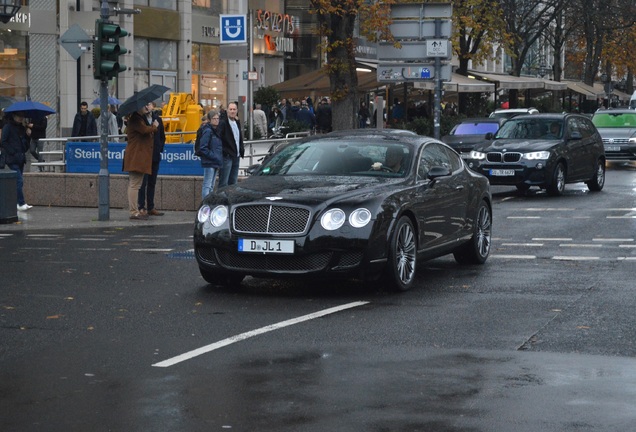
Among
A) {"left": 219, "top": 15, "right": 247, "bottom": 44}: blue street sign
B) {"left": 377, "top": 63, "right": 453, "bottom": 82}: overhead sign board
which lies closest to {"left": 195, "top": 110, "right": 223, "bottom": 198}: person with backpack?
{"left": 219, "top": 15, "right": 247, "bottom": 44}: blue street sign

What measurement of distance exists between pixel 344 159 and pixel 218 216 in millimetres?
1700

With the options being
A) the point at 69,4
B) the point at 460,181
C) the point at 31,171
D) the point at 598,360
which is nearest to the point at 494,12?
the point at 69,4

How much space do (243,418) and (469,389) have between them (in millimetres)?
1493

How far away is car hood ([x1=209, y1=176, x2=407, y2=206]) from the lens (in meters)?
11.7

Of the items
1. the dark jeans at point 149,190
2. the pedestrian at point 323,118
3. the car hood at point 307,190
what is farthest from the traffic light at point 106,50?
the pedestrian at point 323,118

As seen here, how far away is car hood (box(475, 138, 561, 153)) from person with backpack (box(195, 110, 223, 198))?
6.68 metres

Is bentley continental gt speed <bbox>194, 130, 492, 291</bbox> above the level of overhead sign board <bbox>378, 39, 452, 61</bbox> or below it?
below

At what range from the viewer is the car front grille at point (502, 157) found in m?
25.5

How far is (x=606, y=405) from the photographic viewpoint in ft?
23.7

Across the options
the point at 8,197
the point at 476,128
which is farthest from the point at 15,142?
the point at 476,128

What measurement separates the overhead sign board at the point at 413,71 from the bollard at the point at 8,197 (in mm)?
10709

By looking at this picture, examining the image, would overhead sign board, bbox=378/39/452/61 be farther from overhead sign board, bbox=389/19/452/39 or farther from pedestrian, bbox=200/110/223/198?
pedestrian, bbox=200/110/223/198

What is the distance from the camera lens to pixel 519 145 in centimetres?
2580

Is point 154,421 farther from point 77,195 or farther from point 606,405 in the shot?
point 77,195
